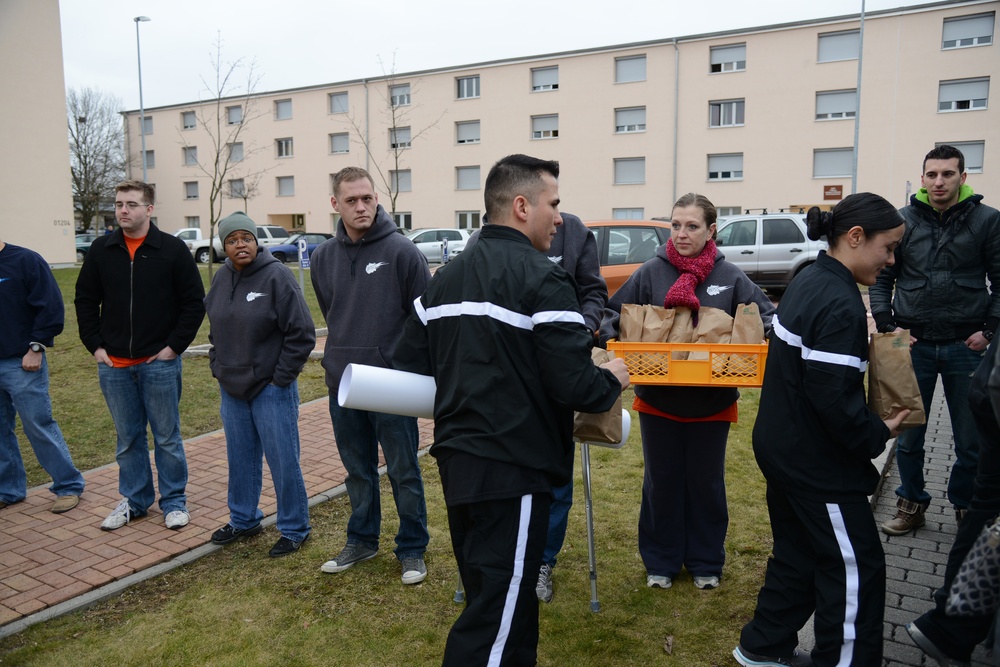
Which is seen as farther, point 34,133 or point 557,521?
point 34,133

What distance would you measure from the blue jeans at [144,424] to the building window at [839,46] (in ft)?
119

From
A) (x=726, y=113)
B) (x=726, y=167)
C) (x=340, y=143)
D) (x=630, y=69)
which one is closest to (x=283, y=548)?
(x=726, y=167)

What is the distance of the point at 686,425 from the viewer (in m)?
3.88

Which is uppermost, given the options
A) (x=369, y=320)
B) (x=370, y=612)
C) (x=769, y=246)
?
(x=769, y=246)

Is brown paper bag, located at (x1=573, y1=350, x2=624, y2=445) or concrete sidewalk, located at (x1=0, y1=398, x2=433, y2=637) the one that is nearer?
brown paper bag, located at (x1=573, y1=350, x2=624, y2=445)

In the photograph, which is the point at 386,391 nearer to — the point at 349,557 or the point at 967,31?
the point at 349,557

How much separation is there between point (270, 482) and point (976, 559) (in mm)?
4748

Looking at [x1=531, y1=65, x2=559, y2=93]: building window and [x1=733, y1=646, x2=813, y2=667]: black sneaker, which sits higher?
[x1=531, y1=65, x2=559, y2=93]: building window

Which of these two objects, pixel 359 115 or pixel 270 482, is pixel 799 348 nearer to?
pixel 270 482

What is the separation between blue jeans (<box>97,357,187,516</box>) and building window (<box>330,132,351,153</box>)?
43.7 metres

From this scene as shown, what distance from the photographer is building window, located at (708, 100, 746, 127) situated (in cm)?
3612

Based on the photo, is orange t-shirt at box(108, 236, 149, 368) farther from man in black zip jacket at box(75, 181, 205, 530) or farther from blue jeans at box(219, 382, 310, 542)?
blue jeans at box(219, 382, 310, 542)

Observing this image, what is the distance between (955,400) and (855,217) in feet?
7.04

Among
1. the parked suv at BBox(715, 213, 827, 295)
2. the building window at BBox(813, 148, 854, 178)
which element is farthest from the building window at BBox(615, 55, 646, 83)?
the parked suv at BBox(715, 213, 827, 295)
